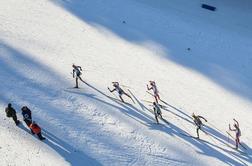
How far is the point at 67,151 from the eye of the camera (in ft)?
61.5

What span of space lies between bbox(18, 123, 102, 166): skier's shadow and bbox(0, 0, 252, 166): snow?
4 centimetres

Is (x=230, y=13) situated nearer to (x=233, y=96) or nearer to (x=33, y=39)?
(x=233, y=96)

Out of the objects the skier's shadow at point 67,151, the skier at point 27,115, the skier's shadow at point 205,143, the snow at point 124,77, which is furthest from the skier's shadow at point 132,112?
the skier at point 27,115

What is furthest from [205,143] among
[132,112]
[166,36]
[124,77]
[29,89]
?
[166,36]

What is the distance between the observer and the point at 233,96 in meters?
25.0

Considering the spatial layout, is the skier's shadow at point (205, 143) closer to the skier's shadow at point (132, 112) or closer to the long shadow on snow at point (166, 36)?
the skier's shadow at point (132, 112)

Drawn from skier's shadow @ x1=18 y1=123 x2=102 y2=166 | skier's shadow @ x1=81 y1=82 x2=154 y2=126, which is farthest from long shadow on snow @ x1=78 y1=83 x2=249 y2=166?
skier's shadow @ x1=18 y1=123 x2=102 y2=166

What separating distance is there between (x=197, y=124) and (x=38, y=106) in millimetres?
7626

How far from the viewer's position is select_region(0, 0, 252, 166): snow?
19469mm

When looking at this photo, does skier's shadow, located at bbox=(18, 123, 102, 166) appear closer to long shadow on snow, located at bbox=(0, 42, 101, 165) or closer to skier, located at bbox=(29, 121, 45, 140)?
long shadow on snow, located at bbox=(0, 42, 101, 165)

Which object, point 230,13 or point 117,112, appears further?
point 230,13

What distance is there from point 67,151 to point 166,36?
1269 centimetres

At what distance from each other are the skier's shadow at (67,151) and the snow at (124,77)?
0.04m

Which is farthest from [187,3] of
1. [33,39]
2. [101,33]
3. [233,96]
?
[33,39]
